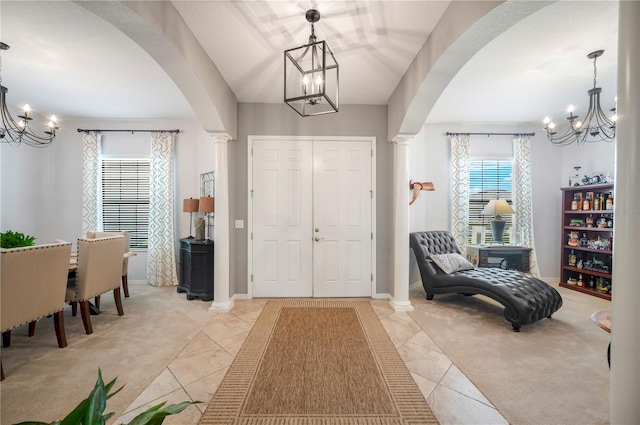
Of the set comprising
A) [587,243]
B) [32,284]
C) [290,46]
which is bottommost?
[32,284]

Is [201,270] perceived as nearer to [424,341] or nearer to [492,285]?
[424,341]

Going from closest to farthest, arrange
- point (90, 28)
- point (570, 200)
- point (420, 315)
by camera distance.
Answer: point (90, 28) → point (420, 315) → point (570, 200)

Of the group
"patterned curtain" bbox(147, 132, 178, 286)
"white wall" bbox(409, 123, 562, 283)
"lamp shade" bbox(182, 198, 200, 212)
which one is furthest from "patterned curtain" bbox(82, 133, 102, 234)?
"white wall" bbox(409, 123, 562, 283)

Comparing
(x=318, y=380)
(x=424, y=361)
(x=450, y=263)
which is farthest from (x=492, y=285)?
(x=318, y=380)

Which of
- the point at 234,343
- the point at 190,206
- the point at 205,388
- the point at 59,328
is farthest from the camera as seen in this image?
the point at 190,206

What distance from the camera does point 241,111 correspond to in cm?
394

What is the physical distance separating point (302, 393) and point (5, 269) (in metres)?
2.51

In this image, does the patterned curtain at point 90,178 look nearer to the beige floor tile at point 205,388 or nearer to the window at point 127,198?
the window at point 127,198

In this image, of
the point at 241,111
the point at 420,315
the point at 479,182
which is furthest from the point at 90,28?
A: the point at 479,182

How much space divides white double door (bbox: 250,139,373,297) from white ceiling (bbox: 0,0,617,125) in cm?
82

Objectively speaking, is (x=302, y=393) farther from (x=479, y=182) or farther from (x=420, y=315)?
(x=479, y=182)

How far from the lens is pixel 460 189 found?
4.81m

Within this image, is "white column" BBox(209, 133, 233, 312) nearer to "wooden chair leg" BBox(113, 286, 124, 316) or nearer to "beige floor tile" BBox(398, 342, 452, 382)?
"wooden chair leg" BBox(113, 286, 124, 316)

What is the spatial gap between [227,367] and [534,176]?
5.82 meters
